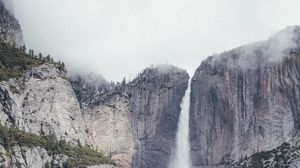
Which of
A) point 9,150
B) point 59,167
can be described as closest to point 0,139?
point 9,150

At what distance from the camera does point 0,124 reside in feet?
646

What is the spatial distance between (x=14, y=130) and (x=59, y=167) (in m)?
15.3

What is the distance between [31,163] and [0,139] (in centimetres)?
1056

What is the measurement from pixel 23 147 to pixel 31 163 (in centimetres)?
464

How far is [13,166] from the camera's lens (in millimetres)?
188750

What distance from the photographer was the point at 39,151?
199875 mm

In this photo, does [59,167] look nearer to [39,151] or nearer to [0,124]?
[39,151]

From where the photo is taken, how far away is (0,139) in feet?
623

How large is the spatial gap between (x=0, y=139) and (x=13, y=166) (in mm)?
7604

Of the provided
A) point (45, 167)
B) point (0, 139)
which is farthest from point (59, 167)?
point (0, 139)

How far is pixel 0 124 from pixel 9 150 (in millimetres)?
8921

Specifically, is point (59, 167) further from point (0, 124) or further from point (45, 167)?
point (0, 124)

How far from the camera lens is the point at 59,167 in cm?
19912

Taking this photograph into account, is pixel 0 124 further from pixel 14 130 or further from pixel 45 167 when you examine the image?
pixel 45 167
